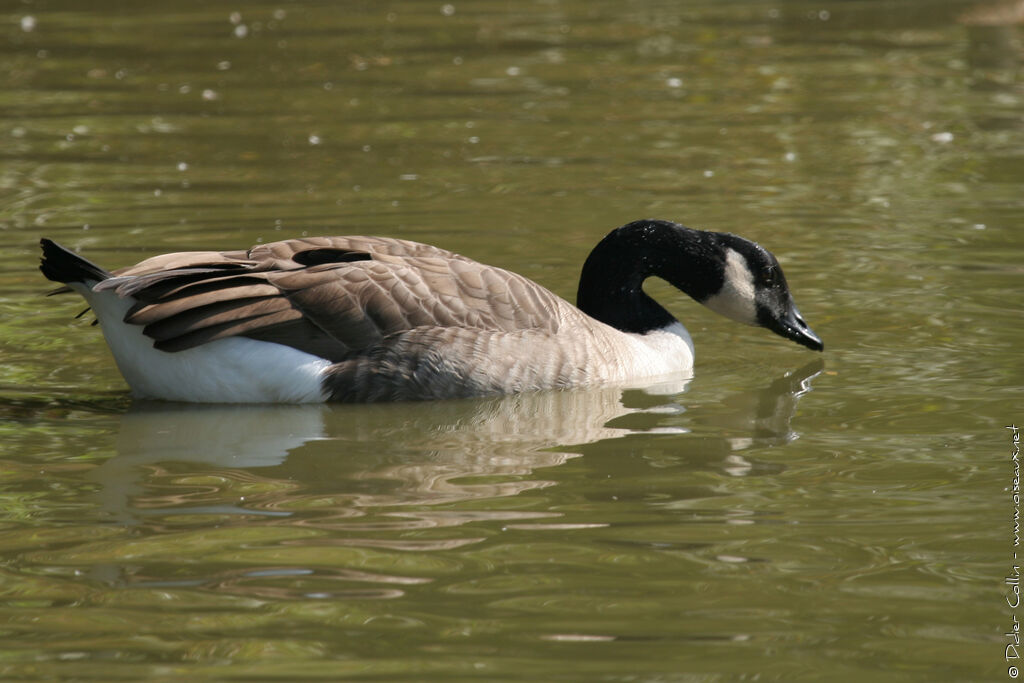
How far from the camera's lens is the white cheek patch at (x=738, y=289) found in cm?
933

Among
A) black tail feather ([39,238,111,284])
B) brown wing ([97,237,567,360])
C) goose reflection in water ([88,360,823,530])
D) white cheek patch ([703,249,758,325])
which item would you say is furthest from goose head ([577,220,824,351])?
black tail feather ([39,238,111,284])

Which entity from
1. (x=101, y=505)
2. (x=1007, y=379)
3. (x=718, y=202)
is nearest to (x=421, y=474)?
(x=101, y=505)

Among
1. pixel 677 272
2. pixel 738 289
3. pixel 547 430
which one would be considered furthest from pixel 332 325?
pixel 738 289

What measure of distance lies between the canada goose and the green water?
7.4 inches

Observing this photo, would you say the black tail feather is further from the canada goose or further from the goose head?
the goose head

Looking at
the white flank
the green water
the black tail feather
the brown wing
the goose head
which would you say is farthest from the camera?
the goose head

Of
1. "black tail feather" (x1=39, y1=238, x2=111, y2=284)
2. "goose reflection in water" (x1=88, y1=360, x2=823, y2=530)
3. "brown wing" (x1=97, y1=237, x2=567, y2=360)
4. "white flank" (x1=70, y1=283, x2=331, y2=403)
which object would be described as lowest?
"goose reflection in water" (x1=88, y1=360, x2=823, y2=530)

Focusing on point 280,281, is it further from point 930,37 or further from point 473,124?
point 930,37

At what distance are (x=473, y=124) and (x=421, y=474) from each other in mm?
10064

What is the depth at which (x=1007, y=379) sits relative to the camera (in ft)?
27.7

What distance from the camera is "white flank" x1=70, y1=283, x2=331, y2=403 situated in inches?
317

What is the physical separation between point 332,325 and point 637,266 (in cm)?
219

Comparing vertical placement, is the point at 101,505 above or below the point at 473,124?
below

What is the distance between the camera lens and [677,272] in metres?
9.47
